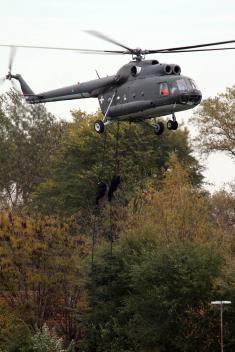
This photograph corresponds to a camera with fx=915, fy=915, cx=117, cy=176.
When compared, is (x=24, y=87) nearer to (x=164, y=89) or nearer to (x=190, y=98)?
(x=164, y=89)

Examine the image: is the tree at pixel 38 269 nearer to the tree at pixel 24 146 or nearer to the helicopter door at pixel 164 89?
the helicopter door at pixel 164 89

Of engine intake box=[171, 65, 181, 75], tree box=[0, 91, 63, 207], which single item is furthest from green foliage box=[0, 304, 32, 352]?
tree box=[0, 91, 63, 207]

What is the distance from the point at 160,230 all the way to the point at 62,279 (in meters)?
7.51

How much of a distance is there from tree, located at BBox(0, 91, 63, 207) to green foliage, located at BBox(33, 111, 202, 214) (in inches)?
523

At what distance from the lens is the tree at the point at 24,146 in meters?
101

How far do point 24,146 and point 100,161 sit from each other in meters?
19.8

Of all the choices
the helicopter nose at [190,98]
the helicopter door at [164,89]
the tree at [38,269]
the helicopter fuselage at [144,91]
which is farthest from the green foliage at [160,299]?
the helicopter door at [164,89]

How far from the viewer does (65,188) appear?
83.6 metres

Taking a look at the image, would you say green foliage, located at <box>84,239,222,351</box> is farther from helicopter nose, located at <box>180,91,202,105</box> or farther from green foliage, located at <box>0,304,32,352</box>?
helicopter nose, located at <box>180,91,202,105</box>

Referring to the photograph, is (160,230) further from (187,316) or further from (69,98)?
(69,98)

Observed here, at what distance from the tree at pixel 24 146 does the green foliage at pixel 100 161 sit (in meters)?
13.3

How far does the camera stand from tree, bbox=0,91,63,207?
330 ft

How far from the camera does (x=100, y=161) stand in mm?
84062

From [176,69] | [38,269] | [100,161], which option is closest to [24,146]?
[100,161]
